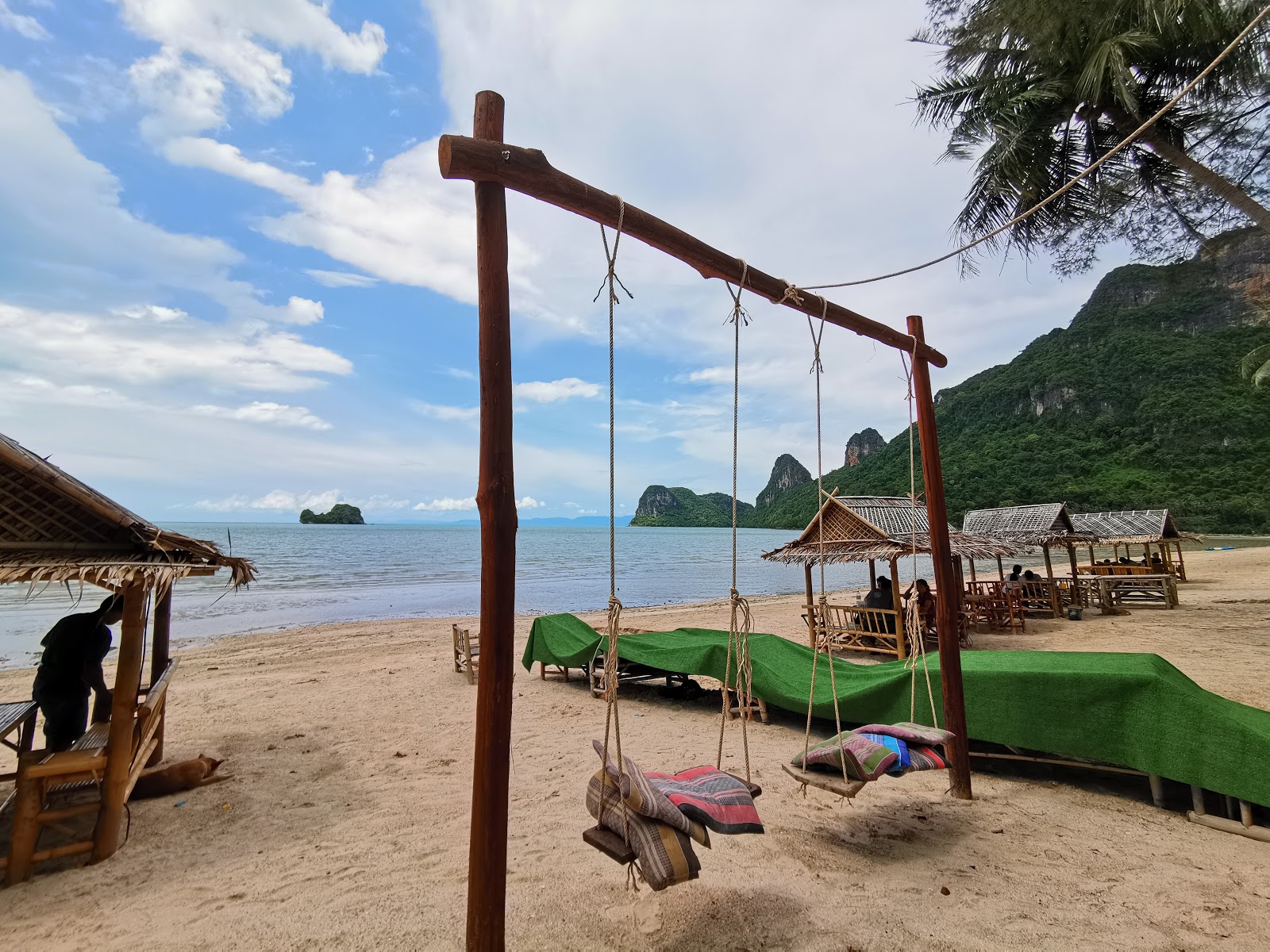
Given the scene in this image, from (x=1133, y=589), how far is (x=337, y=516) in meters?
146

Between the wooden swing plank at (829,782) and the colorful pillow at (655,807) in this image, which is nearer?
the colorful pillow at (655,807)

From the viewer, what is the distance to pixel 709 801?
2.61 metres

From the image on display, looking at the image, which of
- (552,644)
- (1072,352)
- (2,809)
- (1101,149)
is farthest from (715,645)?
(1072,352)

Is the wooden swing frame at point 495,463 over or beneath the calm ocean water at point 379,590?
over

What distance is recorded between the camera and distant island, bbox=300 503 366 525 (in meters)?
135

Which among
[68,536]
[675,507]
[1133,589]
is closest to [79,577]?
[68,536]

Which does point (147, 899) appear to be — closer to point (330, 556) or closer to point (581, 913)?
point (581, 913)

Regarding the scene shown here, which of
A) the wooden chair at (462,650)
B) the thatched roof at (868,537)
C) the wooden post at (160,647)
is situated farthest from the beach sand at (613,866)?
the thatched roof at (868,537)

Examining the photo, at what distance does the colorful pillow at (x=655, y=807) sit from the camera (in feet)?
7.92

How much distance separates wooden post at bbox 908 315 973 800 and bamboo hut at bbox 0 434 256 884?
5114 mm

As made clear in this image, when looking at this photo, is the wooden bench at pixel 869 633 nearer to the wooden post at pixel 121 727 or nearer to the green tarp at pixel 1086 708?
the green tarp at pixel 1086 708

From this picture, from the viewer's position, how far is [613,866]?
11.2 feet

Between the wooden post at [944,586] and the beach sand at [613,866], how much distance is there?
1.11ft

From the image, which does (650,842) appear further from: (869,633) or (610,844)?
(869,633)
